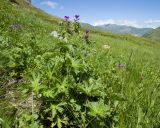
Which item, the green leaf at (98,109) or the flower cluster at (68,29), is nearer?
the green leaf at (98,109)

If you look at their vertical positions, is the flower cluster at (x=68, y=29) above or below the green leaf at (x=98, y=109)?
above

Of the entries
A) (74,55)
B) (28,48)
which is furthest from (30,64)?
(74,55)

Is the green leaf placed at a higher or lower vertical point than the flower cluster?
lower

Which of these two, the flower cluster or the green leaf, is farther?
the flower cluster

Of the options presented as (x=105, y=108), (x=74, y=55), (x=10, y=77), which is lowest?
(x=10, y=77)

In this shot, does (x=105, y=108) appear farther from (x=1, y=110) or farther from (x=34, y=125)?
(x=1, y=110)

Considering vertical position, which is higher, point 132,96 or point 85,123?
point 132,96

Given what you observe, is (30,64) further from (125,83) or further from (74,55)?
(125,83)

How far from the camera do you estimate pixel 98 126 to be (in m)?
3.55

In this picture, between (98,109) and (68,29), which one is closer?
(98,109)

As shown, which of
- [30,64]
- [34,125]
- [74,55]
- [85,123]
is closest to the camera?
[34,125]

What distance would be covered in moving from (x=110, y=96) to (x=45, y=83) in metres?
0.83

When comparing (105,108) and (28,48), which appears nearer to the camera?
(105,108)

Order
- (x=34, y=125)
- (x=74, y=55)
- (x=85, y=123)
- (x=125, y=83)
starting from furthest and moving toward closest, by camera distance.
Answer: (x=74, y=55) → (x=125, y=83) → (x=85, y=123) → (x=34, y=125)
